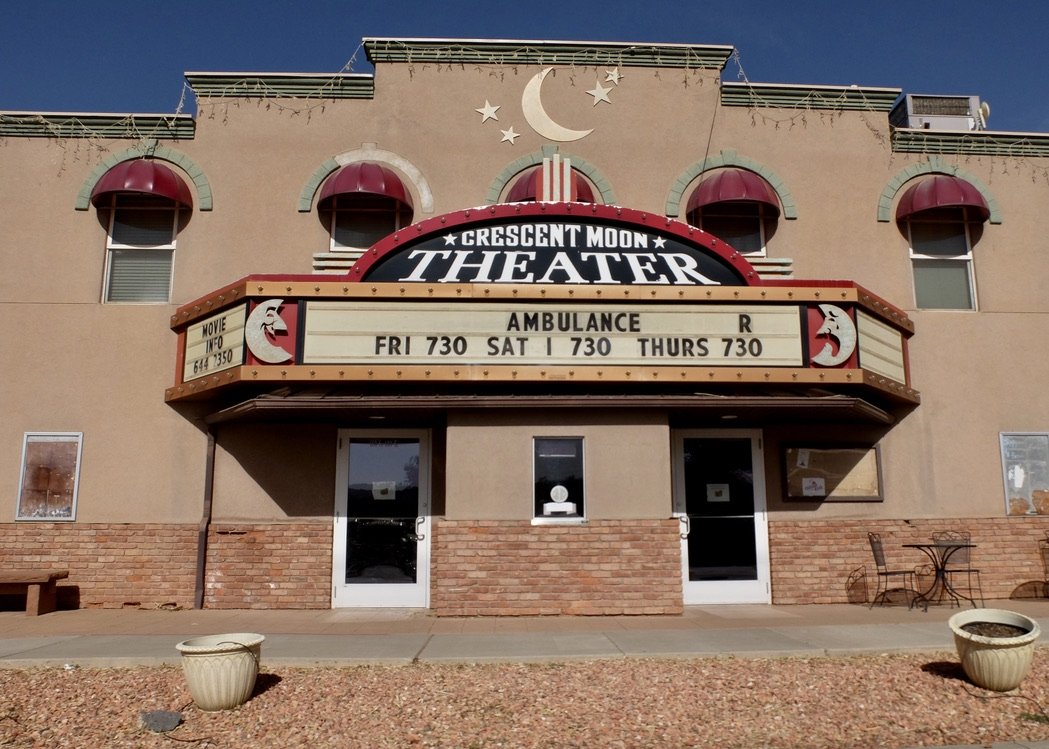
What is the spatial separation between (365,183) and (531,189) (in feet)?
8.48

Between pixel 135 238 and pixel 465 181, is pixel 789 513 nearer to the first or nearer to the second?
pixel 465 181

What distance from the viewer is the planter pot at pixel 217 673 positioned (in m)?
6.78

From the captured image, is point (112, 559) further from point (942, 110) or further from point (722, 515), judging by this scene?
point (942, 110)

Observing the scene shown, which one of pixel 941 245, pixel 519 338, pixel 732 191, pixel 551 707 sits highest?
pixel 732 191

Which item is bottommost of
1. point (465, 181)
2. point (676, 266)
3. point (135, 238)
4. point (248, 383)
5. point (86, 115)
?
point (248, 383)

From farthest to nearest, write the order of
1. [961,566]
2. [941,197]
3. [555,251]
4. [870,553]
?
[941,197]
[961,566]
[870,553]
[555,251]

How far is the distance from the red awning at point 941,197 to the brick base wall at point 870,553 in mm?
5000

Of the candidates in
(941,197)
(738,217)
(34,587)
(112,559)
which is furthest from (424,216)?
(941,197)

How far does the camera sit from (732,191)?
13156mm

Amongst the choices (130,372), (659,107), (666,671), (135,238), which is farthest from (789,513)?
(135,238)

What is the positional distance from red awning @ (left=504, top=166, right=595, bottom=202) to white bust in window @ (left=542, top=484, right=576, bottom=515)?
4.39 m

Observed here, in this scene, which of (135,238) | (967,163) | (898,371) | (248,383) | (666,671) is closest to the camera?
(666,671)

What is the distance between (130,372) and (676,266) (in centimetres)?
846

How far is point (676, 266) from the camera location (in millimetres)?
11477
